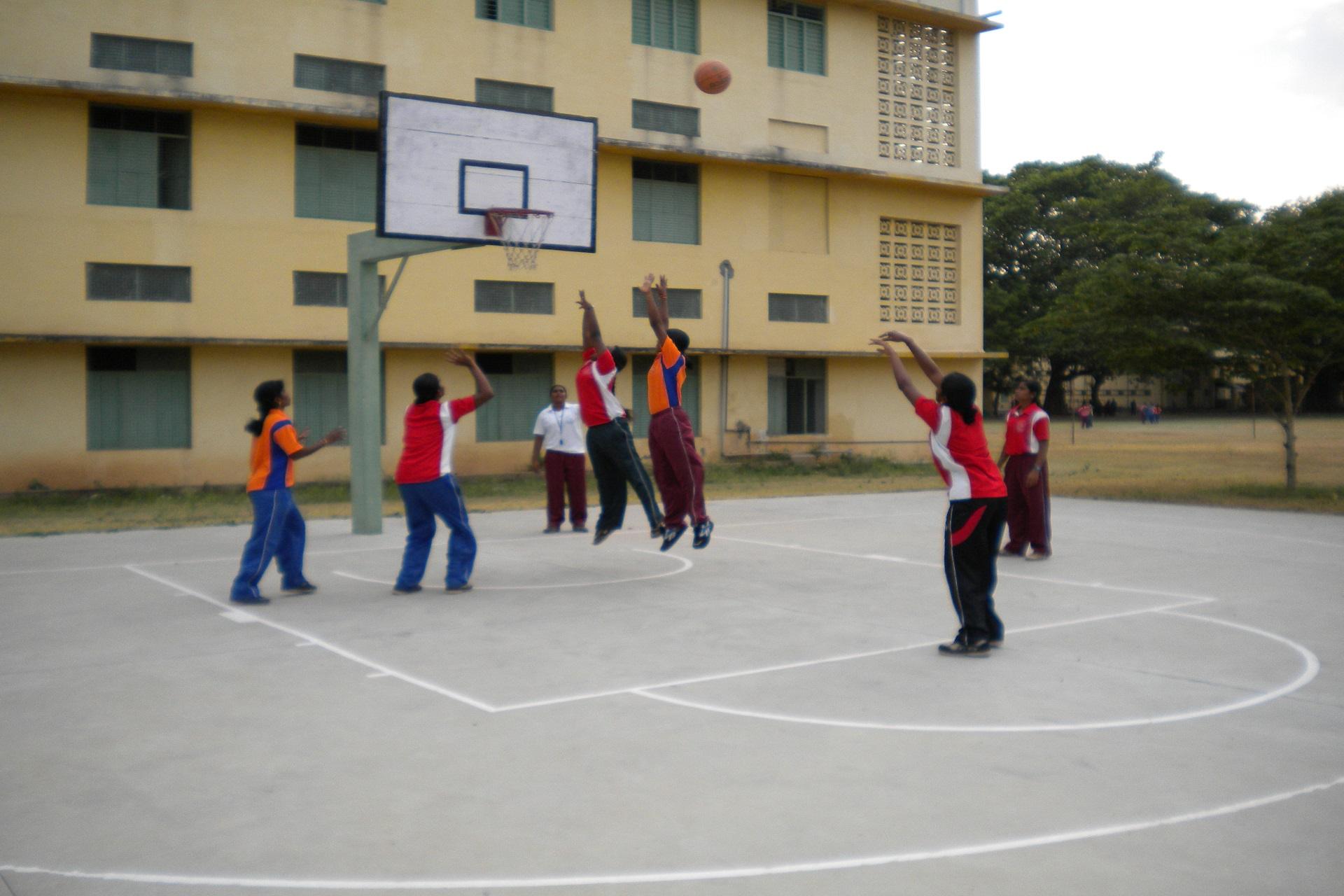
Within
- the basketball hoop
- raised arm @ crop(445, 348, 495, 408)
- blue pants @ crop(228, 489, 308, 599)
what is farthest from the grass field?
blue pants @ crop(228, 489, 308, 599)

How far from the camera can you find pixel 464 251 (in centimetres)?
2500

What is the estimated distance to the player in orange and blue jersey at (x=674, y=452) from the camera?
33.7ft

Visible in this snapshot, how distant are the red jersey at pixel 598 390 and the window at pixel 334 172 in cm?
1331

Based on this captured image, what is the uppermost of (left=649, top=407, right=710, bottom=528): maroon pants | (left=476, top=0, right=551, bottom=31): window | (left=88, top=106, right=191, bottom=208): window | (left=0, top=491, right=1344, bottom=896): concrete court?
(left=476, top=0, right=551, bottom=31): window

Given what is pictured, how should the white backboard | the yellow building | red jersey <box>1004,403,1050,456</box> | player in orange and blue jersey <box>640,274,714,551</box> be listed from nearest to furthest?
1. player in orange and blue jersey <box>640,274,714,551</box>
2. red jersey <box>1004,403,1050,456</box>
3. the white backboard
4. the yellow building

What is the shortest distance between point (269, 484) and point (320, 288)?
587 inches

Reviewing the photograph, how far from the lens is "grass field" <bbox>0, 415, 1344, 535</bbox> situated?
18188 millimetres

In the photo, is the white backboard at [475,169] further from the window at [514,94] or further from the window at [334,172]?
the window at [514,94]

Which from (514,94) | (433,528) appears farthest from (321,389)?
(433,528)

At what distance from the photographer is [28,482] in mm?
21266

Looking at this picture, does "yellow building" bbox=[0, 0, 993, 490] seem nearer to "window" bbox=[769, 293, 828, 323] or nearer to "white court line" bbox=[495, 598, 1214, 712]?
"window" bbox=[769, 293, 828, 323]

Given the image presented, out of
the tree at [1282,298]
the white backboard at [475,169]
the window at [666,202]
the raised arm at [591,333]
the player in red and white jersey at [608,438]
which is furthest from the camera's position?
the window at [666,202]

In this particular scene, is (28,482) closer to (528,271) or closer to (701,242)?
(528,271)

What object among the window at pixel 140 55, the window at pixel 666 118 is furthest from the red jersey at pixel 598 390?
the window at pixel 666 118
